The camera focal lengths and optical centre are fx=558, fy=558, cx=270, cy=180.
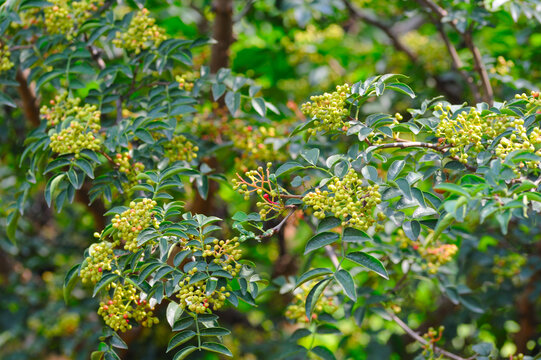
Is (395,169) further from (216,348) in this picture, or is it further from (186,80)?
(186,80)

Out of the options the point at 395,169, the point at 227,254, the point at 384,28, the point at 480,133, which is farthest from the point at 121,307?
the point at 384,28

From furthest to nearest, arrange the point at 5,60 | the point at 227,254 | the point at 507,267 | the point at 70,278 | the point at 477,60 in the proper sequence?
the point at 507,267, the point at 477,60, the point at 5,60, the point at 70,278, the point at 227,254

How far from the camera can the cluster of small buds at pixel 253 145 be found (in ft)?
8.21

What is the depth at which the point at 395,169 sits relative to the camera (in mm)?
1645

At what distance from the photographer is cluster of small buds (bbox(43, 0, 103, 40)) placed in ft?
7.27

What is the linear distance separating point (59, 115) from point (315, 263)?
2.17 metres

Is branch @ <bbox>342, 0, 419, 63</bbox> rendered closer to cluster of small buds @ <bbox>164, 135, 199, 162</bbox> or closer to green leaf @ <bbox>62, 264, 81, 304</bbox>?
cluster of small buds @ <bbox>164, 135, 199, 162</bbox>

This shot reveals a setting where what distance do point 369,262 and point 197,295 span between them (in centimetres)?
49

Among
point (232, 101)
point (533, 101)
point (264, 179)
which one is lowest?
point (264, 179)

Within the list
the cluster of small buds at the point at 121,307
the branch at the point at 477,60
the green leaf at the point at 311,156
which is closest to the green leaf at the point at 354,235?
the green leaf at the point at 311,156

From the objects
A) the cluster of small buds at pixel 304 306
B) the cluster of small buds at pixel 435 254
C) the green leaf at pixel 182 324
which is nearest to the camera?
the green leaf at pixel 182 324

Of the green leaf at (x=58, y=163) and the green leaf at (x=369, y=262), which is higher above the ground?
the green leaf at (x=58, y=163)

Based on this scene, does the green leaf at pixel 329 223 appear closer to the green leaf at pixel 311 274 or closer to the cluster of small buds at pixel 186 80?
the green leaf at pixel 311 274

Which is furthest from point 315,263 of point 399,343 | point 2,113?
point 2,113
